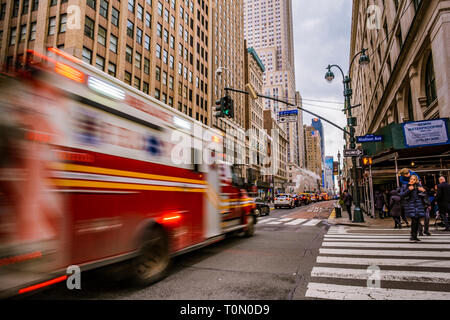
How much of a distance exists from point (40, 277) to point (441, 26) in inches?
717

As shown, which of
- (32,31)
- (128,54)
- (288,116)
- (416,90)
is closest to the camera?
(288,116)

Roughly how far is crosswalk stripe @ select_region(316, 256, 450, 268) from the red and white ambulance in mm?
3383

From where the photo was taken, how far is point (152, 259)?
4.83 metres

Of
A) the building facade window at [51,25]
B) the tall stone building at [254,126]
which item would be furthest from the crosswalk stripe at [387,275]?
the tall stone building at [254,126]

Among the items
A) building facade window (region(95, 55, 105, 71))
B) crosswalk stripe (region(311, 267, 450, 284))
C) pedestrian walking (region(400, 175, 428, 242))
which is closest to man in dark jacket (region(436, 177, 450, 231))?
pedestrian walking (region(400, 175, 428, 242))

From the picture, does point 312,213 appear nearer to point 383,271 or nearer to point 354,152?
point 354,152

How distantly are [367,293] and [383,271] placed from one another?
150cm

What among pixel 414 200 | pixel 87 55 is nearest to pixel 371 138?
pixel 414 200

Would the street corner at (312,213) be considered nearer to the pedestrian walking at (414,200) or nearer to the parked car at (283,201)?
the parked car at (283,201)

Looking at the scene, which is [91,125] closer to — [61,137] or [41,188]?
[61,137]

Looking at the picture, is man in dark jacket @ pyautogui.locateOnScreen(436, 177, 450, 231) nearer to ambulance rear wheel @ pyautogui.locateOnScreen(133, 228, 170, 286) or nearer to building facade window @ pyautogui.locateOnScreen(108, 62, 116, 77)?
ambulance rear wheel @ pyautogui.locateOnScreen(133, 228, 170, 286)

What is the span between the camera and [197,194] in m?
6.44

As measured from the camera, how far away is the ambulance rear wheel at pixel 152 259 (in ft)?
14.8
